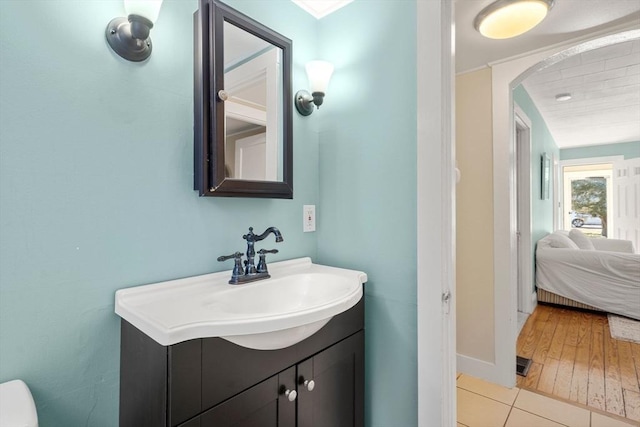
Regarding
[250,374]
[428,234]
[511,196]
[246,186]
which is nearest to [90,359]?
[250,374]

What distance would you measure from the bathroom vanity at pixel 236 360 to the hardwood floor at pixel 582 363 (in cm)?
167

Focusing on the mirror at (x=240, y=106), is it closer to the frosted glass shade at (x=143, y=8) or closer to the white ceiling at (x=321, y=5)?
the frosted glass shade at (x=143, y=8)

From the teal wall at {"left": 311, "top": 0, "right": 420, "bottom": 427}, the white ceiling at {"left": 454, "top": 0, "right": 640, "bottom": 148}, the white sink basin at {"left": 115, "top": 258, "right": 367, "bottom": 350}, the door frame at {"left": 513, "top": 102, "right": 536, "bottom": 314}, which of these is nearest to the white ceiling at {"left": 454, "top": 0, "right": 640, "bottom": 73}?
the white ceiling at {"left": 454, "top": 0, "right": 640, "bottom": 148}

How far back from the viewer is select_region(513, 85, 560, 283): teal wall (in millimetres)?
3258

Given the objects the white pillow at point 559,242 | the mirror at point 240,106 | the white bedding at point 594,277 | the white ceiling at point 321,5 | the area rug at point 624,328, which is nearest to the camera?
the mirror at point 240,106

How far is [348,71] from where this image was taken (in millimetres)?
1430

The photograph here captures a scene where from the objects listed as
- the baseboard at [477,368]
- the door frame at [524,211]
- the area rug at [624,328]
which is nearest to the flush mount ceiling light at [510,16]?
the door frame at [524,211]

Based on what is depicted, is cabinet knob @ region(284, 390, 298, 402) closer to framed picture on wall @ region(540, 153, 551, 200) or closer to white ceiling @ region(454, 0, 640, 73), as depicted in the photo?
white ceiling @ region(454, 0, 640, 73)

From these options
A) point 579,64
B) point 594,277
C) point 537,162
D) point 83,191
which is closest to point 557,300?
point 594,277

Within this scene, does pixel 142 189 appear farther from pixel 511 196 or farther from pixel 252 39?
pixel 511 196

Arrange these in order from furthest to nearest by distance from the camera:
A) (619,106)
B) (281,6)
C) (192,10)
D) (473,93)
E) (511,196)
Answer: (619,106), (473,93), (511,196), (281,6), (192,10)

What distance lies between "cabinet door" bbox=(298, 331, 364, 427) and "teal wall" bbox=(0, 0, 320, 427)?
0.55 meters

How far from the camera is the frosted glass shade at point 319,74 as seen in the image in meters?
1.35

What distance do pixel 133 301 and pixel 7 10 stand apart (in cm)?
81
